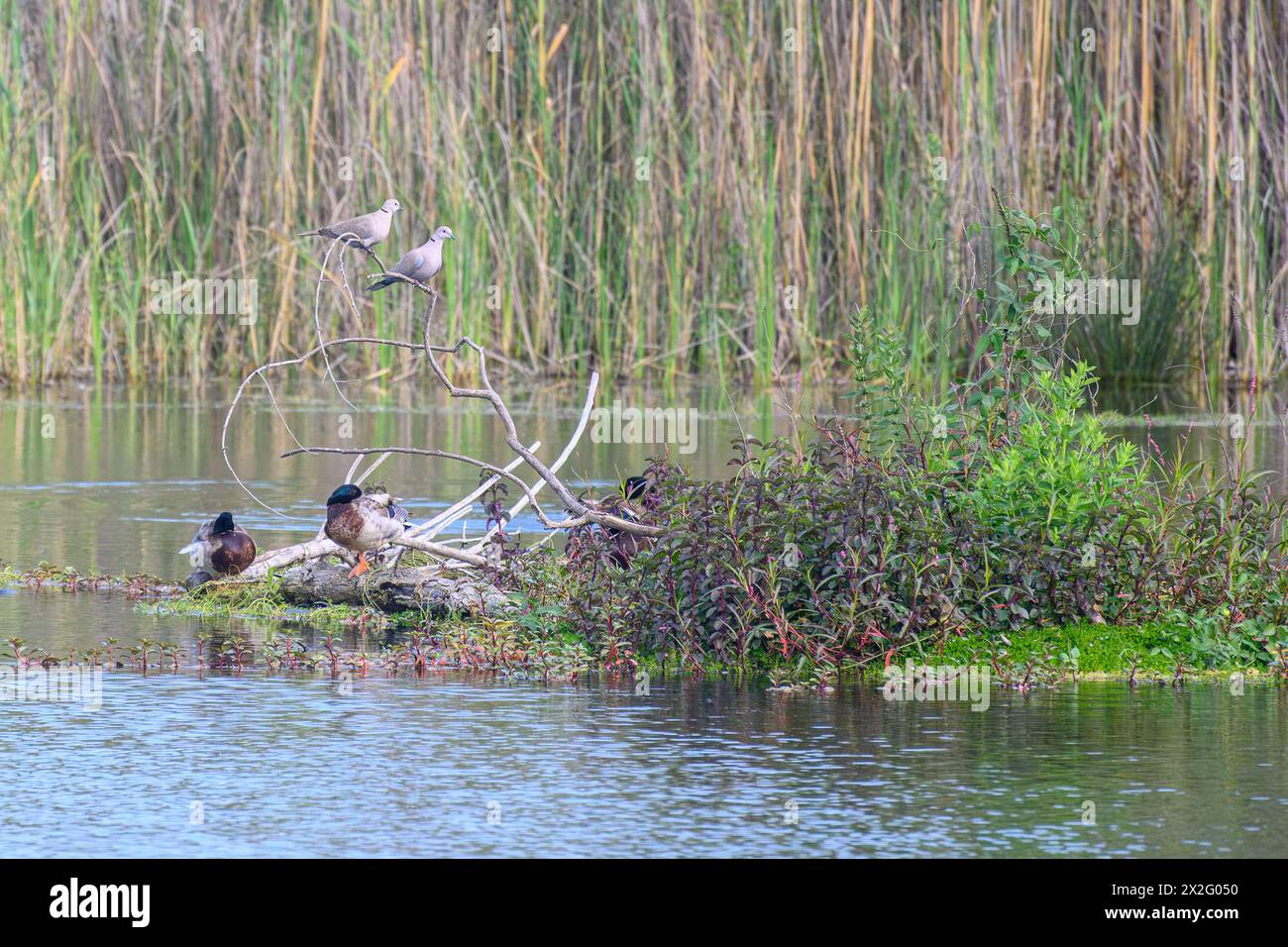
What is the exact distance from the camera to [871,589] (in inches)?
297

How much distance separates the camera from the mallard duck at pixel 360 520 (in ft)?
29.3

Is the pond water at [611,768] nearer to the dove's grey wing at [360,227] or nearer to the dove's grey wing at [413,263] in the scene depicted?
the dove's grey wing at [413,263]

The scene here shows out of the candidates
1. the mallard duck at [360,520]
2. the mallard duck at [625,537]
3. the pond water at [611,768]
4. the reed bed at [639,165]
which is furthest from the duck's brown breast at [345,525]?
the reed bed at [639,165]

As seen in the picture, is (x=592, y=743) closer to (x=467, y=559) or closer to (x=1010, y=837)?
(x=1010, y=837)

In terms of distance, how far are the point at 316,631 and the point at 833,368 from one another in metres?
11.5

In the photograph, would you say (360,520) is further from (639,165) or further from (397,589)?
(639,165)

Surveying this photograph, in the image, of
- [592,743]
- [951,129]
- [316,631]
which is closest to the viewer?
[592,743]

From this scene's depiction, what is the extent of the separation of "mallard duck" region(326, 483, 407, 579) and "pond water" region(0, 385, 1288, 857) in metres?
0.52

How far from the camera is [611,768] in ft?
20.0

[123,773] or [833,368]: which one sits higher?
[833,368]

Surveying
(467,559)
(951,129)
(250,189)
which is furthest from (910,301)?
(467,559)

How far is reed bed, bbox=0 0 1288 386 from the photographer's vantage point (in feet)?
58.0

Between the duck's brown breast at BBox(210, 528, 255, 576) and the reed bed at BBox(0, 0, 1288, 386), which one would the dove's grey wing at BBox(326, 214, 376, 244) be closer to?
the duck's brown breast at BBox(210, 528, 255, 576)
